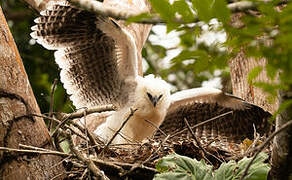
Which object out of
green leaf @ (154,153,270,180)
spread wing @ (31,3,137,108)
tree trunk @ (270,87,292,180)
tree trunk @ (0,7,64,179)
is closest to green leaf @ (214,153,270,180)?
green leaf @ (154,153,270,180)

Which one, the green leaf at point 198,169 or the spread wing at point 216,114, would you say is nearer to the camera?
the green leaf at point 198,169

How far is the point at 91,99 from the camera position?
566 centimetres

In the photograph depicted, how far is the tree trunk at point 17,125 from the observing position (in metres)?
3.29

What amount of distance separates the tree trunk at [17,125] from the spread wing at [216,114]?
256 centimetres

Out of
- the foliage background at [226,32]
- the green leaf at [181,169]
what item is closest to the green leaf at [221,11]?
the foliage background at [226,32]

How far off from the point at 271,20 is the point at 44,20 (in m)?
3.64

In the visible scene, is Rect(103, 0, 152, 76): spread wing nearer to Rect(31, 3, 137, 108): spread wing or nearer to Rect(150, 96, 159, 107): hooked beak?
Rect(31, 3, 137, 108): spread wing

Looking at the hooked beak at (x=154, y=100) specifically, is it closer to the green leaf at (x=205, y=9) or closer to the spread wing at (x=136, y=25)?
the spread wing at (x=136, y=25)

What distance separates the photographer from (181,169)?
345cm

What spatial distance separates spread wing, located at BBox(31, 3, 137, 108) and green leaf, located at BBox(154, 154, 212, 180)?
1.92 m

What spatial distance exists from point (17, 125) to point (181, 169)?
1.17 m

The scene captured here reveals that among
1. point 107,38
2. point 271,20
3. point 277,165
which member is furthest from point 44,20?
point 271,20

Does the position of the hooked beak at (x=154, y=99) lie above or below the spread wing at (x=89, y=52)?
below

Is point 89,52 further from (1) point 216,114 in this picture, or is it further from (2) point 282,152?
(2) point 282,152
